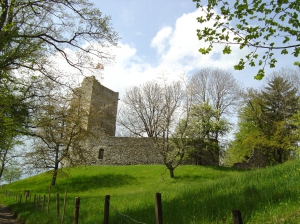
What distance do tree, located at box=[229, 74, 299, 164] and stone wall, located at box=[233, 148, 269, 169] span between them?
653mm

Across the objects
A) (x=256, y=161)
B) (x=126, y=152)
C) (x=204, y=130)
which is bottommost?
(x=256, y=161)

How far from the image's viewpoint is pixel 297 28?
21.0 ft

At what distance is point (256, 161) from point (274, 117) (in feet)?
18.9

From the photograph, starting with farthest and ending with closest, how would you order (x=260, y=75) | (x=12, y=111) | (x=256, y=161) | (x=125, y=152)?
(x=125, y=152)
(x=256, y=161)
(x=12, y=111)
(x=260, y=75)

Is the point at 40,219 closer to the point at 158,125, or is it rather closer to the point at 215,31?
the point at 215,31

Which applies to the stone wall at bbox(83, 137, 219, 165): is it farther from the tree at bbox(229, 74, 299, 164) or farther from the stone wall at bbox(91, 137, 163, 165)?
the tree at bbox(229, 74, 299, 164)

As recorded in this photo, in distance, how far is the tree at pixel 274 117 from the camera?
26.9 m

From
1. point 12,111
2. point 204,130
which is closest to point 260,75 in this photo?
point 12,111

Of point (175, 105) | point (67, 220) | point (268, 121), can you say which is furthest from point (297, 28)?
point (268, 121)

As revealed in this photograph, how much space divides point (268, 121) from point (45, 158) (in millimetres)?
23620

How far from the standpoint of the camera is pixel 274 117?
3044 cm

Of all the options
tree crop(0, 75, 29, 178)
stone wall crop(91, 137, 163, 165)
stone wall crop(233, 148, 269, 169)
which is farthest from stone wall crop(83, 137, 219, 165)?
tree crop(0, 75, 29, 178)

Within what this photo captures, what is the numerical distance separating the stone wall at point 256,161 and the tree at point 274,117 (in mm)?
653

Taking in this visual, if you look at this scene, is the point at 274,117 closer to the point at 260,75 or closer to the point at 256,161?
the point at 256,161
